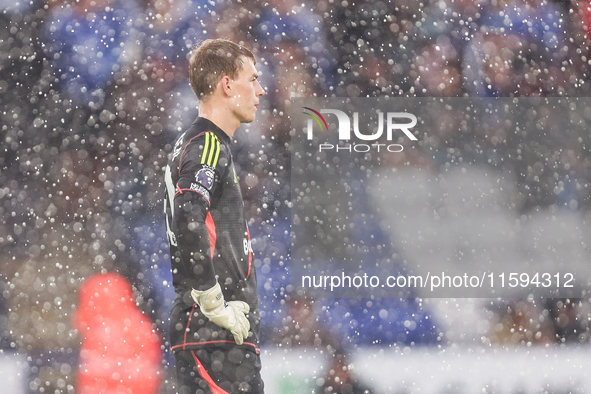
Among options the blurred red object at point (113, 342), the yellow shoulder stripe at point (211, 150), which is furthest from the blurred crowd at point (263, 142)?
the yellow shoulder stripe at point (211, 150)

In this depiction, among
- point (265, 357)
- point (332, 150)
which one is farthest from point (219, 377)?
point (332, 150)

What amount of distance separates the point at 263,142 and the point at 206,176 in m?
0.57

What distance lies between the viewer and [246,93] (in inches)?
82.3

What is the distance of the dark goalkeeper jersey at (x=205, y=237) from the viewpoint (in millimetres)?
1751

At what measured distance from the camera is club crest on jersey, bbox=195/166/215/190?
5.90ft

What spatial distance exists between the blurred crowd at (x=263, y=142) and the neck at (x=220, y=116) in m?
0.26

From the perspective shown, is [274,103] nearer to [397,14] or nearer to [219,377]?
[397,14]

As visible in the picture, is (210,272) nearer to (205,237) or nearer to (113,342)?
(205,237)

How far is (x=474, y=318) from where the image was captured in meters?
2.33

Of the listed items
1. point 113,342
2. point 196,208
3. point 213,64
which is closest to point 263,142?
point 213,64

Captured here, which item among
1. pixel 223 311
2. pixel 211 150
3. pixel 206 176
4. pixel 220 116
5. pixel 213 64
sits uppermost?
pixel 213 64

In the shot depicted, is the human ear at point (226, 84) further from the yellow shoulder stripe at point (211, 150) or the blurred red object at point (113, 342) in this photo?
the blurred red object at point (113, 342)

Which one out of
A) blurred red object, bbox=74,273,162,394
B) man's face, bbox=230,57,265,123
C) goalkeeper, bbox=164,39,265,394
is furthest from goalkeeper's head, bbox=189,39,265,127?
blurred red object, bbox=74,273,162,394

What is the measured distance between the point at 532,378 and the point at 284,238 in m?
1.30
